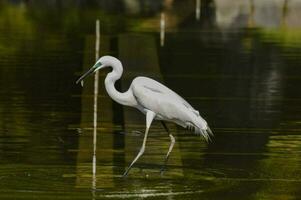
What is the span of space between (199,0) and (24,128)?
1135 inches

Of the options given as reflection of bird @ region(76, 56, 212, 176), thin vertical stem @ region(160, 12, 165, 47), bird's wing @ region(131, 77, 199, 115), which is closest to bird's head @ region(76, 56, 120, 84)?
reflection of bird @ region(76, 56, 212, 176)

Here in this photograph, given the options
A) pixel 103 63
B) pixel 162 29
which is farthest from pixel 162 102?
pixel 162 29

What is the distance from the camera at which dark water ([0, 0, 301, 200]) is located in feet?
44.0

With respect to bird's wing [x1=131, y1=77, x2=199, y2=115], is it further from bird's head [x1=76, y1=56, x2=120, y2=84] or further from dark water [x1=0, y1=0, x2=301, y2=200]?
dark water [x1=0, y1=0, x2=301, y2=200]

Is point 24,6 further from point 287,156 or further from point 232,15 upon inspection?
point 287,156

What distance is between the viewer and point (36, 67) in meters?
25.4

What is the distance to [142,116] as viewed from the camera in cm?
1889

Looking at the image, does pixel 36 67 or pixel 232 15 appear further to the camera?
pixel 232 15

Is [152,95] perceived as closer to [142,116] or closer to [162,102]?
[162,102]

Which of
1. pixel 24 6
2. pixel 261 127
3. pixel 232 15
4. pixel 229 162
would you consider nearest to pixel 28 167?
pixel 229 162

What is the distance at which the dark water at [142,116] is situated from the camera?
1341 cm

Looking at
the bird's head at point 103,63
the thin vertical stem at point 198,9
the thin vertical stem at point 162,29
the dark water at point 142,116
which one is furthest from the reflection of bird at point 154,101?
the thin vertical stem at point 198,9

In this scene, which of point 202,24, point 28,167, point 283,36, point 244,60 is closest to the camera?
point 28,167

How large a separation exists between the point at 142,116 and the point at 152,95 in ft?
15.2
